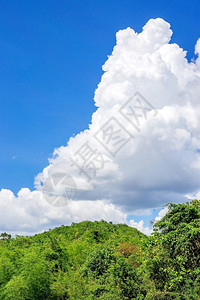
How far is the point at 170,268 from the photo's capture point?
13969 mm

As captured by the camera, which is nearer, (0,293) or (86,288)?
(0,293)

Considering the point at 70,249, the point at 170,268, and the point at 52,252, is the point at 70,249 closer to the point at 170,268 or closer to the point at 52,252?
the point at 52,252

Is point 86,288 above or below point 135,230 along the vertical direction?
below

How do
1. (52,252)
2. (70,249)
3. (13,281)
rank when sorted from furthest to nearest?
(70,249) → (52,252) → (13,281)

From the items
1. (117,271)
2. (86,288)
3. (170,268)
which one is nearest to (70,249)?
(86,288)

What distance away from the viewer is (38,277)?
17.3m

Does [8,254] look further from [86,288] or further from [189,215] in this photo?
[189,215]

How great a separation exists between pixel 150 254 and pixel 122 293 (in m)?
2.22

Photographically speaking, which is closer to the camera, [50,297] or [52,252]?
[50,297]

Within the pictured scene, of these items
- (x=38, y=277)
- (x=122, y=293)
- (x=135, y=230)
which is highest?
(x=135, y=230)

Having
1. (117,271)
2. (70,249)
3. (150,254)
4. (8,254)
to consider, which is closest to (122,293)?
(117,271)

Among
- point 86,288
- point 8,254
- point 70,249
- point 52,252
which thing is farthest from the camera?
point 70,249

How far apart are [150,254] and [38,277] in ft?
21.2

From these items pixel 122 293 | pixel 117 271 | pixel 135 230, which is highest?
pixel 135 230
